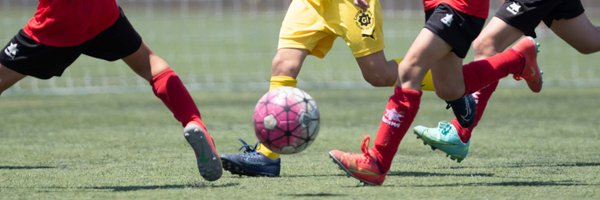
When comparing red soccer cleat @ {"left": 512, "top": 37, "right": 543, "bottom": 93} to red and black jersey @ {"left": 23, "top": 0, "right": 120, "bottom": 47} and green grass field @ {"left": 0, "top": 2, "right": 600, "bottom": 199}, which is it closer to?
green grass field @ {"left": 0, "top": 2, "right": 600, "bottom": 199}

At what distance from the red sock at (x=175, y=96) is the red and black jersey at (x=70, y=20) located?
17.8 inches

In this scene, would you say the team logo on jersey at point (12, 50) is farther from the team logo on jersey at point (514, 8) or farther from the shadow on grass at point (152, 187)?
the team logo on jersey at point (514, 8)

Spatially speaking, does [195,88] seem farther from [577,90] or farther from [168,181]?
[168,181]

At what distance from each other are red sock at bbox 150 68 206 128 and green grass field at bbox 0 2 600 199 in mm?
409

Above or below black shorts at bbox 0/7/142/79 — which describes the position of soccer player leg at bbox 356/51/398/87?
below

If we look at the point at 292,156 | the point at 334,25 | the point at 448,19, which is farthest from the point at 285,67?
the point at 292,156

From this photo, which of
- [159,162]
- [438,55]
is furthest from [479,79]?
[159,162]

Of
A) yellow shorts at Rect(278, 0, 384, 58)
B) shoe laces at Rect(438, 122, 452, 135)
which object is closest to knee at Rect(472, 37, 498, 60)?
shoe laces at Rect(438, 122, 452, 135)

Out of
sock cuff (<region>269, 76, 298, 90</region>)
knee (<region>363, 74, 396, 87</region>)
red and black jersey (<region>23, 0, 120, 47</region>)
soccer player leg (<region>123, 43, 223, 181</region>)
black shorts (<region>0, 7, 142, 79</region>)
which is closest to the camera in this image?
soccer player leg (<region>123, 43, 223, 181</region>)

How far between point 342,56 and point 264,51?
1612 mm

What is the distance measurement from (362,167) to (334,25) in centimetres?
123

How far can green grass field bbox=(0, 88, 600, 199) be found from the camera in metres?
7.44

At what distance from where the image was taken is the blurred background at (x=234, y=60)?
1959cm

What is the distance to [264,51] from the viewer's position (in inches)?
1054
